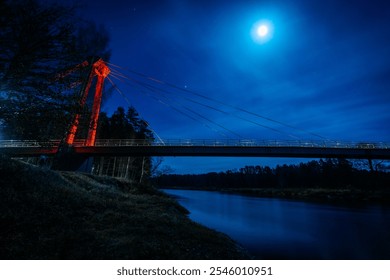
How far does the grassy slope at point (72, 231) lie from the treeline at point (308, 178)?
35267 mm

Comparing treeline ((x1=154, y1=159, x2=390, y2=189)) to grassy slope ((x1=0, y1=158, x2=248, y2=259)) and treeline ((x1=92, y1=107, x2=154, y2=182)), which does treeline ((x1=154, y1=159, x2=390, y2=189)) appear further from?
grassy slope ((x1=0, y1=158, x2=248, y2=259))

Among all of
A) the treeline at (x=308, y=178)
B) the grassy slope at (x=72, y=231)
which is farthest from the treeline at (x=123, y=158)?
the grassy slope at (x=72, y=231)

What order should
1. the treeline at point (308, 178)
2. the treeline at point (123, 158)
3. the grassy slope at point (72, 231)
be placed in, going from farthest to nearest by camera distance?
the treeline at point (308, 178), the treeline at point (123, 158), the grassy slope at point (72, 231)

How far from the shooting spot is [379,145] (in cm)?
3625

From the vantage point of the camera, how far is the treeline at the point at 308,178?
58.6 meters

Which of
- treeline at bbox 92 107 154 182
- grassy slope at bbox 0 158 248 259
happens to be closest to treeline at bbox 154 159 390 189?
treeline at bbox 92 107 154 182

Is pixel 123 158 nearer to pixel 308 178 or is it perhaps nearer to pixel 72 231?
pixel 72 231

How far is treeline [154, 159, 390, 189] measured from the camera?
2306 inches

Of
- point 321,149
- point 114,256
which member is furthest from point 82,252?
point 321,149

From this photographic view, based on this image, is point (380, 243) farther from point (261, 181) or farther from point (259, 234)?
point (261, 181)

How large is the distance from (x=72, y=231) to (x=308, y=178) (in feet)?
312

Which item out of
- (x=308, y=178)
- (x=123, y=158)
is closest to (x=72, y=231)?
(x=123, y=158)

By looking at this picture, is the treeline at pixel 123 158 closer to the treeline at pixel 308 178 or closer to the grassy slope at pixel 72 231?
the treeline at pixel 308 178

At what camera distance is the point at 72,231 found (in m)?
6.73
